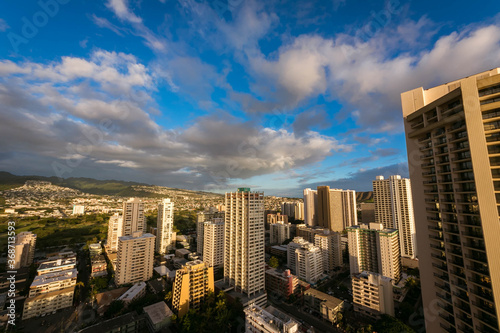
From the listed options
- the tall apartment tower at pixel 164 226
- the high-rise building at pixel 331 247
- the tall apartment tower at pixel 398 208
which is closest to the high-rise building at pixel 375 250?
the high-rise building at pixel 331 247

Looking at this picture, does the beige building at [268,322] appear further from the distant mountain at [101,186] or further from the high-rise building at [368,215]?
the distant mountain at [101,186]

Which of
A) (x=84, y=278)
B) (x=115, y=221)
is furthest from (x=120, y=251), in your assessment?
(x=115, y=221)

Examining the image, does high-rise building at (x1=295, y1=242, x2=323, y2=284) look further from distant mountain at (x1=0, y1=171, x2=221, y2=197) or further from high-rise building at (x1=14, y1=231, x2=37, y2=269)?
distant mountain at (x1=0, y1=171, x2=221, y2=197)

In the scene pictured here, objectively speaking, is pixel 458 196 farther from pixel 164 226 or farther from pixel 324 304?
pixel 164 226

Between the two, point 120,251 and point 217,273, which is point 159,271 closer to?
point 120,251

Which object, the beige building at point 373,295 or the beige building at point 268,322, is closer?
the beige building at point 268,322

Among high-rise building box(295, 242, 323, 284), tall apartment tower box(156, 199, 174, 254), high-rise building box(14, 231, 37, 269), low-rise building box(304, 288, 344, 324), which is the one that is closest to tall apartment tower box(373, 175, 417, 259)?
high-rise building box(295, 242, 323, 284)

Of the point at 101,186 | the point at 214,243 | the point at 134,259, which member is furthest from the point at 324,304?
the point at 101,186
